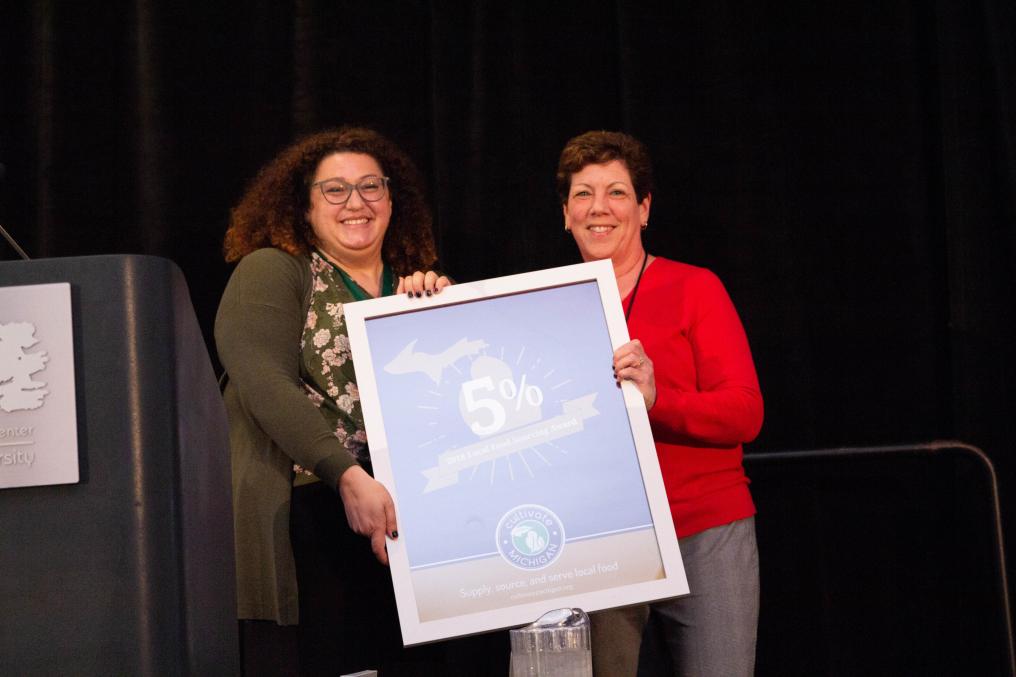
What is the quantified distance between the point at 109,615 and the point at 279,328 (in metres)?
1.06

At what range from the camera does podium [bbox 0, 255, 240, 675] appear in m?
0.77

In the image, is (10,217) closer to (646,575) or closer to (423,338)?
(423,338)

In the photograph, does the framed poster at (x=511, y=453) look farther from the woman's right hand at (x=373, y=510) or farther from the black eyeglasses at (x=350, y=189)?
the black eyeglasses at (x=350, y=189)

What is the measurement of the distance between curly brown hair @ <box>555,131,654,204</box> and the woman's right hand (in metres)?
0.75

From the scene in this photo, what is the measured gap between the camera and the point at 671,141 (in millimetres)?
2502

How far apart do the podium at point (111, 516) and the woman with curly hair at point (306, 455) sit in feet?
2.69

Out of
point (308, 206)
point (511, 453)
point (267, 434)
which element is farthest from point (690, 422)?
point (308, 206)

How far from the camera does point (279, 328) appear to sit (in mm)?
1807

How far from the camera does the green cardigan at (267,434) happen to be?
171cm

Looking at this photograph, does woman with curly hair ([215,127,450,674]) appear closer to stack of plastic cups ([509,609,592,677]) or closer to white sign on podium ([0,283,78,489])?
stack of plastic cups ([509,609,592,677])

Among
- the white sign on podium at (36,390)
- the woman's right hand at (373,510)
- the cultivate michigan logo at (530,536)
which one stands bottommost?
the cultivate michigan logo at (530,536)

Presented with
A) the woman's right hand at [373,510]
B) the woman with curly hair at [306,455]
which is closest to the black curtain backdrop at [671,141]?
the woman with curly hair at [306,455]

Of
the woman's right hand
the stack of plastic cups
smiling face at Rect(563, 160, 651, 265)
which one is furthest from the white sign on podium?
smiling face at Rect(563, 160, 651, 265)

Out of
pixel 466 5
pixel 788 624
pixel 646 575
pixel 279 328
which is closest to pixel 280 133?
pixel 466 5
